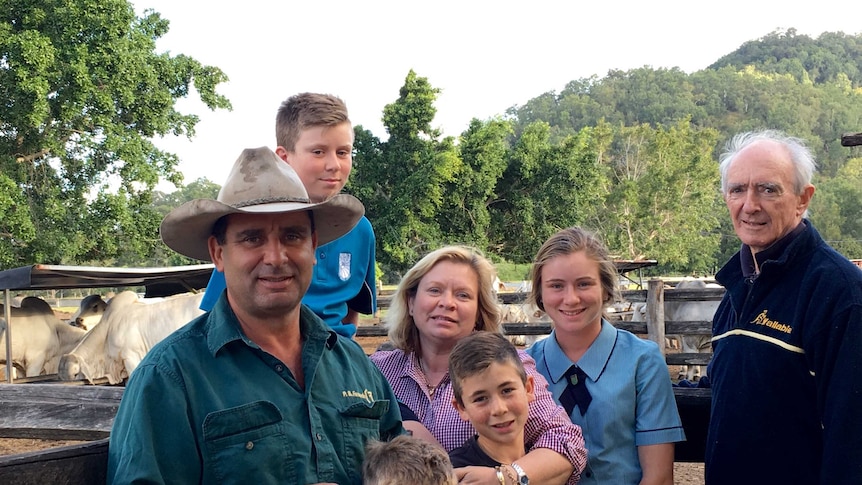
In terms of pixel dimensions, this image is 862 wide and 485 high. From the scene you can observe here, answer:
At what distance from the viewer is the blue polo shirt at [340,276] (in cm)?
333

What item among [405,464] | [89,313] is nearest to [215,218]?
[405,464]

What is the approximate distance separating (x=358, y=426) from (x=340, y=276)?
4.17 ft

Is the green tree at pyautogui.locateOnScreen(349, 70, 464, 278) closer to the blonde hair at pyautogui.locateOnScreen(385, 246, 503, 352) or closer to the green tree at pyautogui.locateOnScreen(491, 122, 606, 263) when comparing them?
the green tree at pyautogui.locateOnScreen(491, 122, 606, 263)

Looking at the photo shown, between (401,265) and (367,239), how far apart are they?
23352 millimetres

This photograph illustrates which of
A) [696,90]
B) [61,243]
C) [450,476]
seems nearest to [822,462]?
[450,476]

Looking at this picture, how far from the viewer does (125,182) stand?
17.7 m

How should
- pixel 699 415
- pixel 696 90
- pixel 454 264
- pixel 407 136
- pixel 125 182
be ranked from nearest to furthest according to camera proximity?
pixel 454 264
pixel 699 415
pixel 125 182
pixel 407 136
pixel 696 90

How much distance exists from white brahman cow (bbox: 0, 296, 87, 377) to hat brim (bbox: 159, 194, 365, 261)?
10.9m

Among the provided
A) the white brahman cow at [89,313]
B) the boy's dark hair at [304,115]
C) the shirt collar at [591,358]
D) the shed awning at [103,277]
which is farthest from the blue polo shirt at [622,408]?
the white brahman cow at [89,313]

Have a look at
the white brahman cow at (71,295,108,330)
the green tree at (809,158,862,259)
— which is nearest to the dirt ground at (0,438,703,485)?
the white brahman cow at (71,295,108,330)

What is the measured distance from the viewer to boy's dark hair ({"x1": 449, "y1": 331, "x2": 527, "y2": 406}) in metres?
2.49

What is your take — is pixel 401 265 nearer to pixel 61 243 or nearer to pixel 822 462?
pixel 61 243

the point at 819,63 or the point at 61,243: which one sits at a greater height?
the point at 819,63

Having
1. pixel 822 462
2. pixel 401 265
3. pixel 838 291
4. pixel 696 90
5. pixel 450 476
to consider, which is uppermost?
pixel 696 90
